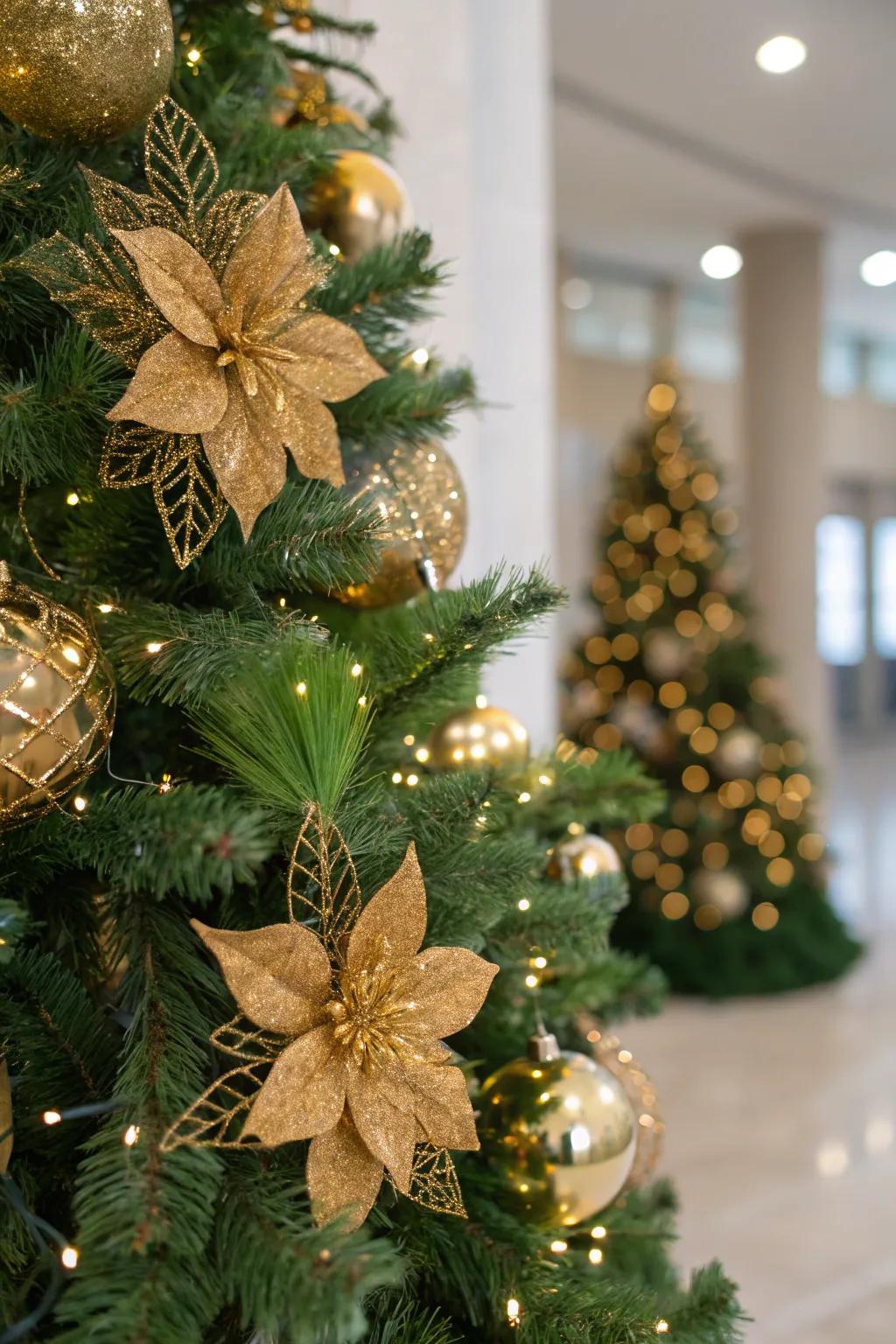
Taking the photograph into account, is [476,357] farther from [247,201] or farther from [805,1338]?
[805,1338]

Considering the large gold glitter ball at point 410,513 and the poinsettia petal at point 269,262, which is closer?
the poinsettia petal at point 269,262

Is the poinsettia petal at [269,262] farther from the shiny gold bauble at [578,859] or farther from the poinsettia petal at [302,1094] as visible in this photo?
the shiny gold bauble at [578,859]

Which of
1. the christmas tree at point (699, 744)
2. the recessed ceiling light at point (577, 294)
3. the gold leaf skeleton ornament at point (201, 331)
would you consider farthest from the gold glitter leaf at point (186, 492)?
the recessed ceiling light at point (577, 294)

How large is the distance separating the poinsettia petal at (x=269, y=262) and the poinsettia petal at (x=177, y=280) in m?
0.01

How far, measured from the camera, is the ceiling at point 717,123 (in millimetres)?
3555

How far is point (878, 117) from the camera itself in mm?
4297

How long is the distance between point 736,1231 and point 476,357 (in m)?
1.66

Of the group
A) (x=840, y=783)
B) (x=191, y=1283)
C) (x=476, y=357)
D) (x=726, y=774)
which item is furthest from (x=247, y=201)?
(x=840, y=783)

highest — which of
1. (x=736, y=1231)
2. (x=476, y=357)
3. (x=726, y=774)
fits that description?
(x=476, y=357)

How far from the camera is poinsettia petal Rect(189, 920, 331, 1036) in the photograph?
46cm

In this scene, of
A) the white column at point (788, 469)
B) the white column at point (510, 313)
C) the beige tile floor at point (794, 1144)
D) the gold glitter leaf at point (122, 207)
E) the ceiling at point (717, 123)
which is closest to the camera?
the gold glitter leaf at point (122, 207)

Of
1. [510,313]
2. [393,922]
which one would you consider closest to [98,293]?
[393,922]

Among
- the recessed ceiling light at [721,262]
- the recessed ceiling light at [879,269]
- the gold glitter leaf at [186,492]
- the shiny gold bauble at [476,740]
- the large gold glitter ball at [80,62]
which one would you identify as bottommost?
the shiny gold bauble at [476,740]

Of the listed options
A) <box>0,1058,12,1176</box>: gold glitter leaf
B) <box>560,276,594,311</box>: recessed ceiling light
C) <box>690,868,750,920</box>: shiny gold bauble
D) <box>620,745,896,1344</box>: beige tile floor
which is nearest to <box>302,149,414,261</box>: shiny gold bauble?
<box>0,1058,12,1176</box>: gold glitter leaf
